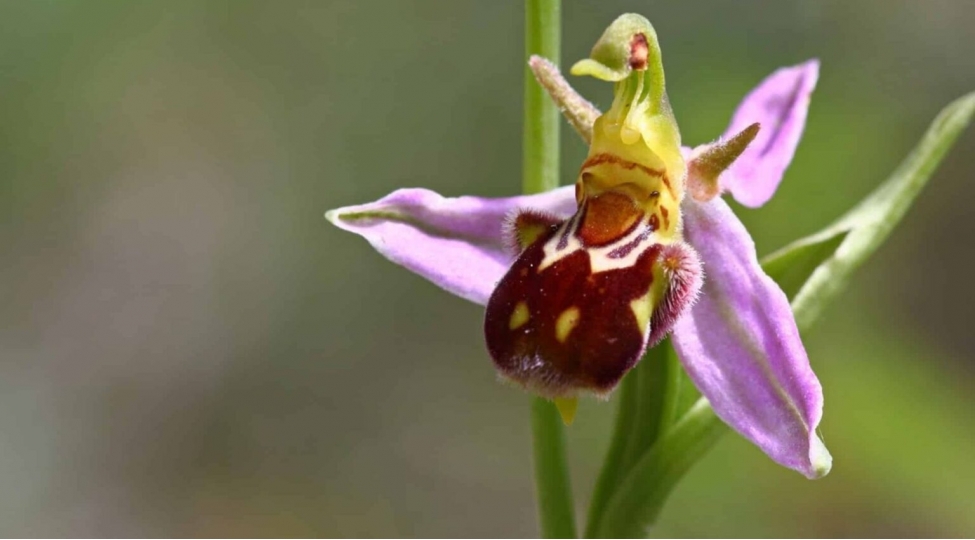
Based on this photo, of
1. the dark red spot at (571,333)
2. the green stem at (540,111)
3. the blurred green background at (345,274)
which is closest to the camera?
the dark red spot at (571,333)

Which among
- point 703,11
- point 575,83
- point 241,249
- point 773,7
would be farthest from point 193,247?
point 773,7

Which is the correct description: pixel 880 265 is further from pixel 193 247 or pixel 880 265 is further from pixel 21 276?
pixel 21 276

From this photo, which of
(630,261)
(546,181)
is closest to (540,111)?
(546,181)

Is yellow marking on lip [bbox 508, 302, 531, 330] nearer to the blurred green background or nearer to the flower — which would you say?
the flower

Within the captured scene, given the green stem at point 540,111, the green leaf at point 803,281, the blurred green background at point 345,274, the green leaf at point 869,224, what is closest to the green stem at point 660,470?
the green leaf at point 803,281

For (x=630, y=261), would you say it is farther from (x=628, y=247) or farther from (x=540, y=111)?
(x=540, y=111)

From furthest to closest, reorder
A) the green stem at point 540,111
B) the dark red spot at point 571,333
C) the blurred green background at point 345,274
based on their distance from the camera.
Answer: the blurred green background at point 345,274
the green stem at point 540,111
the dark red spot at point 571,333

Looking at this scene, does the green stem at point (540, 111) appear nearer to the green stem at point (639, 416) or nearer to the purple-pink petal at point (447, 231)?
the purple-pink petal at point (447, 231)
